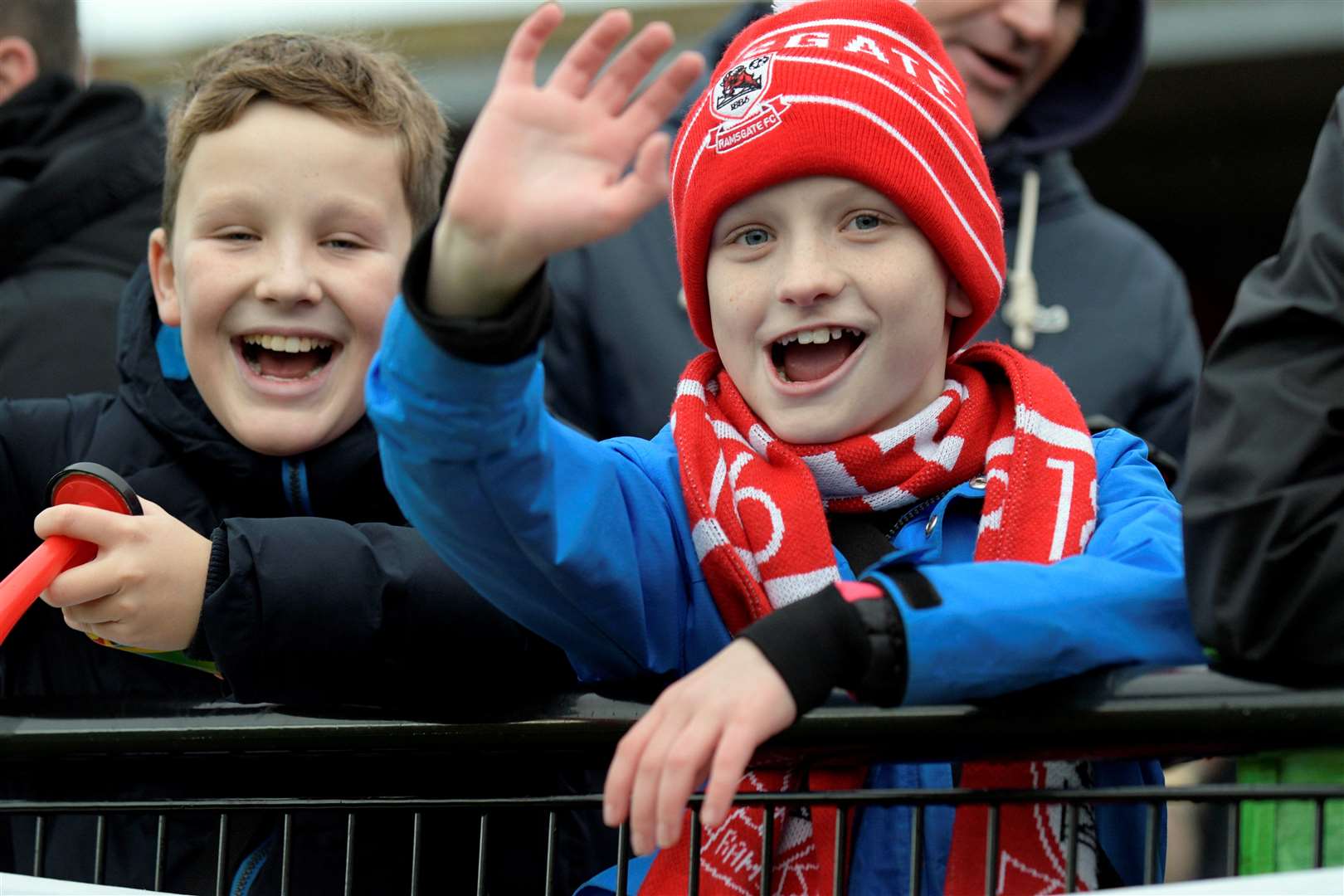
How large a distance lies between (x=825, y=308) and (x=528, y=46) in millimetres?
690

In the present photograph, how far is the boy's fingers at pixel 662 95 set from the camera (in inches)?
82.0

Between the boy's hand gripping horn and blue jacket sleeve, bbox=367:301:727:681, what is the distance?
0.44 m

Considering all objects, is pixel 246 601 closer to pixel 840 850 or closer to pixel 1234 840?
pixel 840 850

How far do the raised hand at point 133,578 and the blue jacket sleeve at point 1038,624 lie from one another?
962 mm

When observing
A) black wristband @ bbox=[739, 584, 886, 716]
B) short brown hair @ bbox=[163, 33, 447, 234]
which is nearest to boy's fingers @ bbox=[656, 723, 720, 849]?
black wristband @ bbox=[739, 584, 886, 716]

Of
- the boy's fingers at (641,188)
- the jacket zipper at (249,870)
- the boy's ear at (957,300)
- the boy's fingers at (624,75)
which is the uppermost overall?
the boy's fingers at (624,75)

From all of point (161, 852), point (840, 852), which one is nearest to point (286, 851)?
point (161, 852)

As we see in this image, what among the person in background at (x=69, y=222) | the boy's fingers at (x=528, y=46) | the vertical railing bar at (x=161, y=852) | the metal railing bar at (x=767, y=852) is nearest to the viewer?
the boy's fingers at (x=528, y=46)

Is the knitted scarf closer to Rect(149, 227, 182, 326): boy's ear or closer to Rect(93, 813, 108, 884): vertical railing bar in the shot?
Rect(93, 813, 108, 884): vertical railing bar

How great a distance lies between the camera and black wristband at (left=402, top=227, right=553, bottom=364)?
6.98 ft

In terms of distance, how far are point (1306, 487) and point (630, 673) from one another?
955mm

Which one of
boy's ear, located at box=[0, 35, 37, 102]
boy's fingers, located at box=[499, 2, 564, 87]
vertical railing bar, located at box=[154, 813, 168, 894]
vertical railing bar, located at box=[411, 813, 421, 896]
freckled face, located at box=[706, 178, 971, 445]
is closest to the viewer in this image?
boy's fingers, located at box=[499, 2, 564, 87]

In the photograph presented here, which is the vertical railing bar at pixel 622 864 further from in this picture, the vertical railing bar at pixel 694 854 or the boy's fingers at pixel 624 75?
the boy's fingers at pixel 624 75

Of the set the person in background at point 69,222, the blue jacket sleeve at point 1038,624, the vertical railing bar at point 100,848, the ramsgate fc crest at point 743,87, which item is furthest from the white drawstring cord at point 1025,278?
the vertical railing bar at point 100,848
